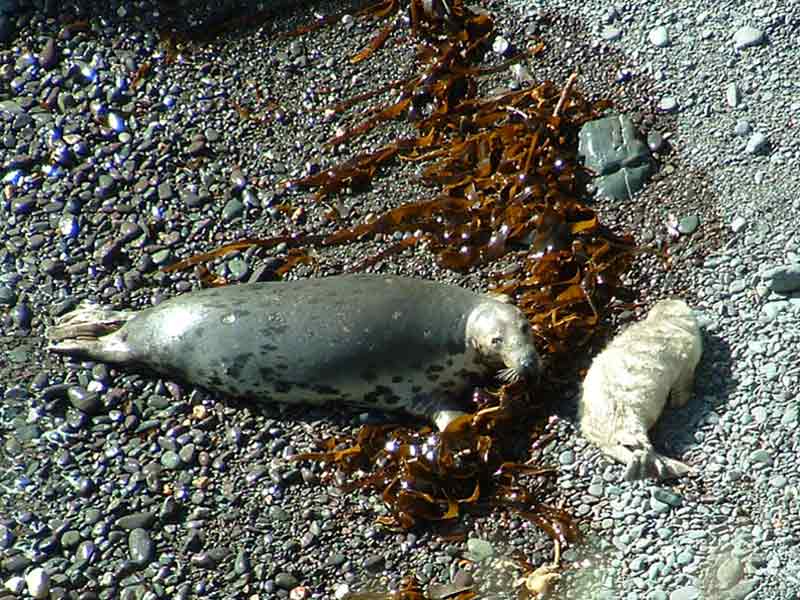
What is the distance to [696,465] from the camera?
5.45 m

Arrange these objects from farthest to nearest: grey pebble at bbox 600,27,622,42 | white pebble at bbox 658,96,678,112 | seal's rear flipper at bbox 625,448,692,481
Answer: grey pebble at bbox 600,27,622,42 < white pebble at bbox 658,96,678,112 < seal's rear flipper at bbox 625,448,692,481

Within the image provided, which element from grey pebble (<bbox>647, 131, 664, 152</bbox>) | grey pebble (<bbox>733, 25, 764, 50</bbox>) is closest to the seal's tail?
grey pebble (<bbox>647, 131, 664, 152</bbox>)

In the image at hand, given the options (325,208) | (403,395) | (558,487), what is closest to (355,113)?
(325,208)

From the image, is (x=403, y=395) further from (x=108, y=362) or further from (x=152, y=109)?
(x=152, y=109)

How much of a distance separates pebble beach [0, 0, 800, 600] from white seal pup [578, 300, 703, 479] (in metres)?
0.07

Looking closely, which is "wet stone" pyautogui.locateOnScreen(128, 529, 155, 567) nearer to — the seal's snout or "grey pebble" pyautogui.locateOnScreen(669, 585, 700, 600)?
the seal's snout

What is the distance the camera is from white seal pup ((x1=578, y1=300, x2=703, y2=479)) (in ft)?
17.8

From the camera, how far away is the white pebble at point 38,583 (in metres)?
5.49

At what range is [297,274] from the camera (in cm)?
656

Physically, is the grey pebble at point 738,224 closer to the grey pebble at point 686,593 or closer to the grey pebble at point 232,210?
the grey pebble at point 686,593

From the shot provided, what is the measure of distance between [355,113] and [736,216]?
207 centimetres

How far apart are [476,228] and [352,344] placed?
0.94m

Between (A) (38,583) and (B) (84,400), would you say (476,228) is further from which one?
(A) (38,583)

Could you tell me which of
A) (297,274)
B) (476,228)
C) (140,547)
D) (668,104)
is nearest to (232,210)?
(297,274)
